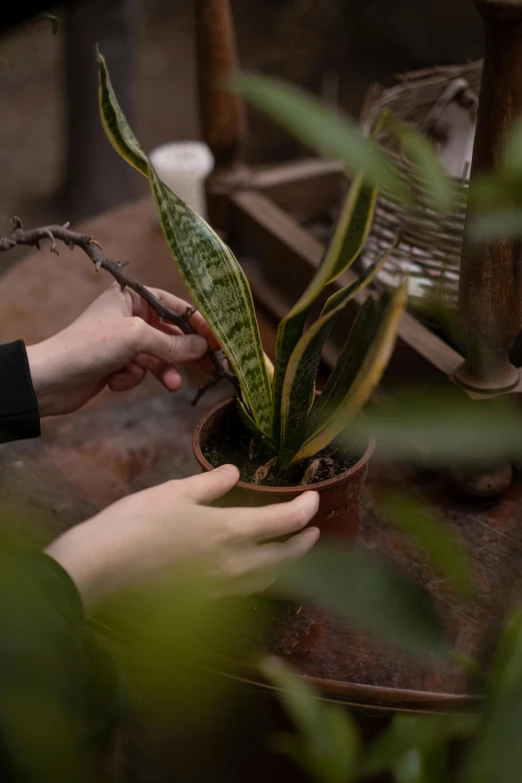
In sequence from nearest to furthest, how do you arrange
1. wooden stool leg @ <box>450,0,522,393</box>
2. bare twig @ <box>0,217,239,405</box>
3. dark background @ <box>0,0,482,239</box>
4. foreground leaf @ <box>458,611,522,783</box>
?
foreground leaf @ <box>458,611,522,783</box> → wooden stool leg @ <box>450,0,522,393</box> → bare twig @ <box>0,217,239,405</box> → dark background @ <box>0,0,482,239</box>

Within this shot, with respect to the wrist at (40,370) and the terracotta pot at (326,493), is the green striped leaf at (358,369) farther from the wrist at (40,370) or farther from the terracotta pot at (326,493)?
the wrist at (40,370)

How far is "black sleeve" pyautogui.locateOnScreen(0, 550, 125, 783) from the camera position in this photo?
0.23 m

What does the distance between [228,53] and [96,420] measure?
529 millimetres

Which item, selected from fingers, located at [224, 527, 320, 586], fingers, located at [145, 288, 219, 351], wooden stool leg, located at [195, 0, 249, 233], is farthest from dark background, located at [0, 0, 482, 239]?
fingers, located at [224, 527, 320, 586]

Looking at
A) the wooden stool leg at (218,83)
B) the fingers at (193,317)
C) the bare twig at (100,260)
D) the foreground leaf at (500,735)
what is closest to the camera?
the foreground leaf at (500,735)

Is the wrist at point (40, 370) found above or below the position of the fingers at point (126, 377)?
above

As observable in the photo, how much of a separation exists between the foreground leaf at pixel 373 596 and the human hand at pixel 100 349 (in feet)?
1.64

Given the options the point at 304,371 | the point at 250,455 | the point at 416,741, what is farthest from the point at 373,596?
the point at 250,455

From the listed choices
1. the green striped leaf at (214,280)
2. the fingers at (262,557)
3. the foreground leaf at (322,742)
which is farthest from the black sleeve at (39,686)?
the green striped leaf at (214,280)

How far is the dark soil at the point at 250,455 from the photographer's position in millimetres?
700

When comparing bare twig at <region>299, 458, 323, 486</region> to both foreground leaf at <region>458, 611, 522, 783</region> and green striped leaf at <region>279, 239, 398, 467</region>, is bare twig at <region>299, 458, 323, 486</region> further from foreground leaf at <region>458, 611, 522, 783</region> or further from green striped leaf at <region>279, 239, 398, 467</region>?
foreground leaf at <region>458, 611, 522, 783</region>

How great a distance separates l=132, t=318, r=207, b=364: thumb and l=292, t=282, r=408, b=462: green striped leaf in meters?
0.16

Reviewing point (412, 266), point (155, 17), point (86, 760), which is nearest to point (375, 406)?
point (412, 266)

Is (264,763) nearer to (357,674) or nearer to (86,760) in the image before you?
(357,674)
